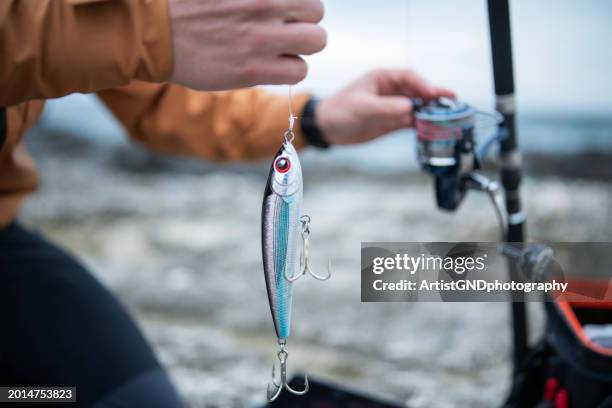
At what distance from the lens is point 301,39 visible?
2.83 ft

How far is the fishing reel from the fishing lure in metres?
0.41

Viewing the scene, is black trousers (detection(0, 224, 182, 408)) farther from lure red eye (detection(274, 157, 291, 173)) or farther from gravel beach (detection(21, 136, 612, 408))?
lure red eye (detection(274, 157, 291, 173))

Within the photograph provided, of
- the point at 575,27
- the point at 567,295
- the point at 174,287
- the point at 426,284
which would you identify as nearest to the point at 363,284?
the point at 426,284

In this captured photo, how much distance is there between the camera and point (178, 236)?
3033 millimetres

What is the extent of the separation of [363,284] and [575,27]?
5.15 meters

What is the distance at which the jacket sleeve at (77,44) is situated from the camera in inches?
31.4

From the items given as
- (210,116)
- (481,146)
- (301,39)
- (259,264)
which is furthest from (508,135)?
(259,264)

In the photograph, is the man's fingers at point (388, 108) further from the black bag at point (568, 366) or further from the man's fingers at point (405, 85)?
the black bag at point (568, 366)

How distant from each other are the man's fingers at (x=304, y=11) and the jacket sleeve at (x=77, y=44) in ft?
0.50

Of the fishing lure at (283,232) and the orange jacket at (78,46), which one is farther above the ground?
the orange jacket at (78,46)

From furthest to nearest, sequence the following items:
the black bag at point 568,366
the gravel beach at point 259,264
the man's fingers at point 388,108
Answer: the gravel beach at point 259,264, the man's fingers at point 388,108, the black bag at point 568,366

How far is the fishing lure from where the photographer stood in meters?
0.78

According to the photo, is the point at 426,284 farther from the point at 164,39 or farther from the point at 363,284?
the point at 164,39

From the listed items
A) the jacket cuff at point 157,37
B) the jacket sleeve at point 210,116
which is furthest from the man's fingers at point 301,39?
the jacket sleeve at point 210,116
